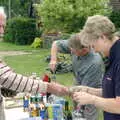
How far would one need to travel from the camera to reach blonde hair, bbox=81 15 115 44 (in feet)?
11.4

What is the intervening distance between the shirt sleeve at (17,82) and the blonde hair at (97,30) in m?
0.83

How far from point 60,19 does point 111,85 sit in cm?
1760

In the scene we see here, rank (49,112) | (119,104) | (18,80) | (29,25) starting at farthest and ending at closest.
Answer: (29,25), (49,112), (18,80), (119,104)

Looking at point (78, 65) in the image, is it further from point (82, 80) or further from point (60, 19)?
point (60, 19)

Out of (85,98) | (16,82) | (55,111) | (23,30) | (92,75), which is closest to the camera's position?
(85,98)

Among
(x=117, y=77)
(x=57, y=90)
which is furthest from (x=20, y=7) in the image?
(x=117, y=77)

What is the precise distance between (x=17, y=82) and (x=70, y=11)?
652 inches

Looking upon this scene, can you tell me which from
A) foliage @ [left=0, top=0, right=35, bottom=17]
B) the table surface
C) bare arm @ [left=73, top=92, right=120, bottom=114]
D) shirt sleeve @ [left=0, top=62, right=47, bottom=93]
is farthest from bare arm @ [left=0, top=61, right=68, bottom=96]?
foliage @ [left=0, top=0, right=35, bottom=17]

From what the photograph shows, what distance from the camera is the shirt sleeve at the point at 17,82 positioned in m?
3.87

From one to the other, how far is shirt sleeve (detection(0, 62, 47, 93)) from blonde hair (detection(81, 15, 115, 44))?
83 centimetres

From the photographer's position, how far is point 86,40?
3.57m

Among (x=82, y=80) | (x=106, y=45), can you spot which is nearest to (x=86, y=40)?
(x=106, y=45)

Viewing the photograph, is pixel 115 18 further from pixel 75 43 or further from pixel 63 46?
pixel 75 43

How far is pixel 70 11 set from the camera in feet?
66.9
